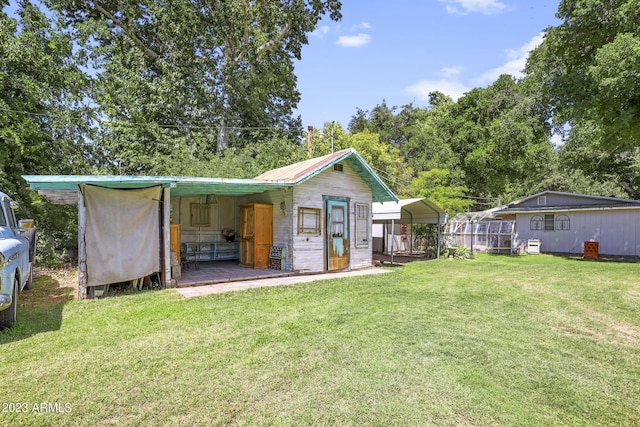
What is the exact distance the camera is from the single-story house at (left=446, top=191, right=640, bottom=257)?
17.9 meters

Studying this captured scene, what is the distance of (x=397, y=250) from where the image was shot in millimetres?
21312

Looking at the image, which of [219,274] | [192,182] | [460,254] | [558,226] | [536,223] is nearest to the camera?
[192,182]

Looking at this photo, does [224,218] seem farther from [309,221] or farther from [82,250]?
[82,250]

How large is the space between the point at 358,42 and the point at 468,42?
4.54m

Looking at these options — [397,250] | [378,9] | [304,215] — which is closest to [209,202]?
[304,215]

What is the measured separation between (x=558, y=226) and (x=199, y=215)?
65.5 feet

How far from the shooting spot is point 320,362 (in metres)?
3.92

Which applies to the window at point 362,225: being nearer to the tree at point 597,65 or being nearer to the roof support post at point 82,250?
the roof support post at point 82,250

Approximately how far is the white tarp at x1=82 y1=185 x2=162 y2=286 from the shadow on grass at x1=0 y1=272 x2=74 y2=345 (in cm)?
84

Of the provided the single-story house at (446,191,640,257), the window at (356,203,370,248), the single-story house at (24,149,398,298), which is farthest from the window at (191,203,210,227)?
the single-story house at (446,191,640,257)

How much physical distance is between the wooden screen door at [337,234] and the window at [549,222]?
52.4ft

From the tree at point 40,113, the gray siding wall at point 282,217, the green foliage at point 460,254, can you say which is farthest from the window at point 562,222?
the tree at point 40,113

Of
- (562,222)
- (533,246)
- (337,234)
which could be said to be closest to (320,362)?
(337,234)

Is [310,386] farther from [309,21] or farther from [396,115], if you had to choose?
[396,115]
